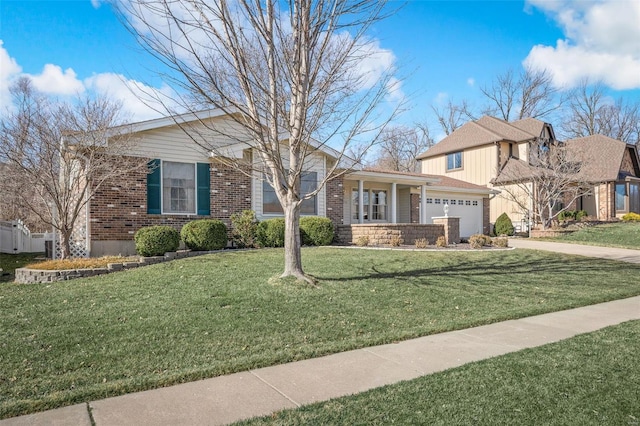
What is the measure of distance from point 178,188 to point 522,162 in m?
20.2

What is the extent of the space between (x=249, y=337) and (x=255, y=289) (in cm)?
207

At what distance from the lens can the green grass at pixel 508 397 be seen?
3.07 metres

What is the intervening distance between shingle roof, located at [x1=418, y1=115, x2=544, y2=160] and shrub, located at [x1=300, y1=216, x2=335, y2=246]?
16.4 m

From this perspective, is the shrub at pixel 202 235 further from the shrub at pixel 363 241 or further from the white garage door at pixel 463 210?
the white garage door at pixel 463 210

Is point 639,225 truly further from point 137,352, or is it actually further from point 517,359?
point 137,352

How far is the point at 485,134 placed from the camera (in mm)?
26984

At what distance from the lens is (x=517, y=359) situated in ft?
14.4

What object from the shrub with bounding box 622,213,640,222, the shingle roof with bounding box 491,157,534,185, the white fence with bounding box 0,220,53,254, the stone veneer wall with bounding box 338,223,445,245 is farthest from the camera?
the shrub with bounding box 622,213,640,222

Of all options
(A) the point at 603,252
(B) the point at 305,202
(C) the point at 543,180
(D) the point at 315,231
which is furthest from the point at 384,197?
(C) the point at 543,180

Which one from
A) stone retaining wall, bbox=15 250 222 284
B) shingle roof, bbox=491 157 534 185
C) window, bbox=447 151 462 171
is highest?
window, bbox=447 151 462 171

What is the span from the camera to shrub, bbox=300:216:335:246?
1338cm

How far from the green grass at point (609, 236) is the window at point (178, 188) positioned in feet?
51.3

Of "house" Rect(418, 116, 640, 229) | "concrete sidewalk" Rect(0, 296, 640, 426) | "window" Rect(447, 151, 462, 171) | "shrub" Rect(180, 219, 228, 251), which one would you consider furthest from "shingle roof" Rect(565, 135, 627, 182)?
"concrete sidewalk" Rect(0, 296, 640, 426)

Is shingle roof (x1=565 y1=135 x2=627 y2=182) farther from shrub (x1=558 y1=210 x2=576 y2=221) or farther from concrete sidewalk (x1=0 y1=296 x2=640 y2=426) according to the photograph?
concrete sidewalk (x1=0 y1=296 x2=640 y2=426)
